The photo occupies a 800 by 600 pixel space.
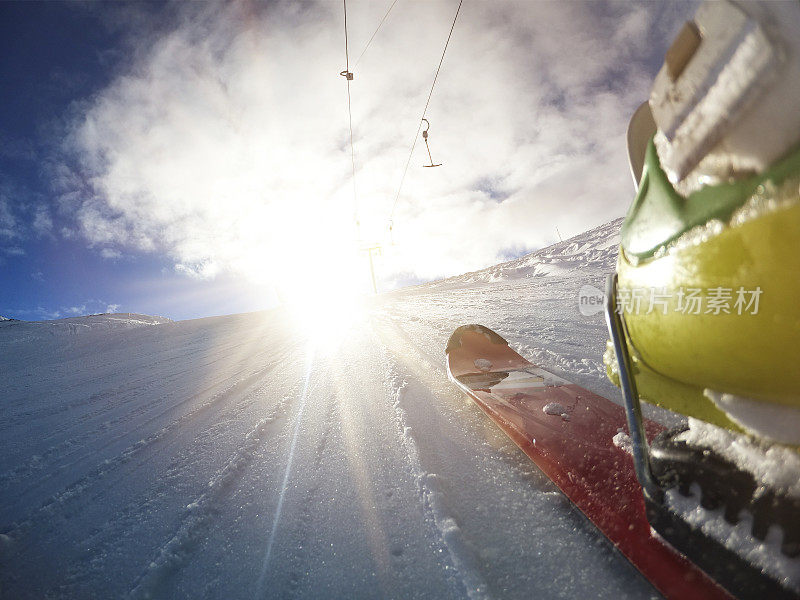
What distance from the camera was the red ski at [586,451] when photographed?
39.9 inches

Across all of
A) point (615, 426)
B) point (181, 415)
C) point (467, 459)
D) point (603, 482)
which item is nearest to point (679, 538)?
point (603, 482)

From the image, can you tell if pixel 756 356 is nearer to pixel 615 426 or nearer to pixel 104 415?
pixel 615 426

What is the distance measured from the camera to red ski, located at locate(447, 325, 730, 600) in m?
1.01

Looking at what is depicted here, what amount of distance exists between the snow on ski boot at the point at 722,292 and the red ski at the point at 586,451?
3.7 inches

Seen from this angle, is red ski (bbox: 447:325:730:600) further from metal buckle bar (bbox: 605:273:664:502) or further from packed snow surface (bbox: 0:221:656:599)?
metal buckle bar (bbox: 605:273:664:502)

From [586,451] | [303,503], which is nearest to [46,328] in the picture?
[303,503]

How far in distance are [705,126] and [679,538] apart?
3.77 feet

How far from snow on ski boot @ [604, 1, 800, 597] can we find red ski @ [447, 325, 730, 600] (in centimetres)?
9

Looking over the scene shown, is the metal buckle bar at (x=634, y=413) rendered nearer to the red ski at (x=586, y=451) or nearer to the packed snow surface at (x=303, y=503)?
the red ski at (x=586, y=451)

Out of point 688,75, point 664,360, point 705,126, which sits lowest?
point 664,360

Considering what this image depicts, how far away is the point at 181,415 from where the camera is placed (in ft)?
11.2

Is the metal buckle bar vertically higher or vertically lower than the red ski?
higher

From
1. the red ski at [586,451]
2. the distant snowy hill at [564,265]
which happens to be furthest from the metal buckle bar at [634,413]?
the distant snowy hill at [564,265]

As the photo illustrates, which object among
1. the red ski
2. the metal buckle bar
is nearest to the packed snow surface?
the red ski
